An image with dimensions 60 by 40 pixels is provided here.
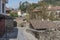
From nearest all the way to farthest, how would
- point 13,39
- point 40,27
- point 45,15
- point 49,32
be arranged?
point 13,39, point 49,32, point 40,27, point 45,15

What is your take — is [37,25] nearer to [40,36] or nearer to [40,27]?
[40,27]

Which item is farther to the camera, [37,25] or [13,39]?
[37,25]

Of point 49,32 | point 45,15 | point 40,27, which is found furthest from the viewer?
point 45,15

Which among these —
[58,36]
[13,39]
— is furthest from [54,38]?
[13,39]

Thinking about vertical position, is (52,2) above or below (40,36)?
above

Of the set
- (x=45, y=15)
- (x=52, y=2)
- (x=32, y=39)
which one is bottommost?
(x=32, y=39)

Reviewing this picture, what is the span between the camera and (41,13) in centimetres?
3045

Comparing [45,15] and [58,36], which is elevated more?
[45,15]

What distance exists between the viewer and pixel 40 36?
13727 mm

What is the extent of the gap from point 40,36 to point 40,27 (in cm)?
338

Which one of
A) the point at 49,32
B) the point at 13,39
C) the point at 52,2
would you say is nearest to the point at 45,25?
the point at 49,32

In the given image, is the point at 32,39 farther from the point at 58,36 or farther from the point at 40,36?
the point at 58,36

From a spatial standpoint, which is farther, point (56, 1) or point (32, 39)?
point (56, 1)

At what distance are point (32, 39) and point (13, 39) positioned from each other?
1.59m
